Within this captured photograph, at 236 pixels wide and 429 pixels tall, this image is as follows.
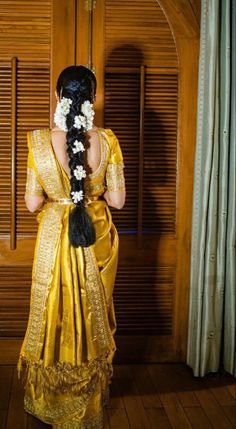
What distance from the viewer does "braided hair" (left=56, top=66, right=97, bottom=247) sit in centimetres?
263

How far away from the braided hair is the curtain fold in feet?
2.75

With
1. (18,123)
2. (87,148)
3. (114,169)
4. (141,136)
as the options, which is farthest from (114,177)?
(18,123)

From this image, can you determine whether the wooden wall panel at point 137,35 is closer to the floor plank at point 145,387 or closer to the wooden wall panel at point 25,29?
the wooden wall panel at point 25,29

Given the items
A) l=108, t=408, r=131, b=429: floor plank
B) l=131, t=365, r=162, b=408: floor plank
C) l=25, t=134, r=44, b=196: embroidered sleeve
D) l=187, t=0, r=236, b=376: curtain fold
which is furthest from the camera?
l=187, t=0, r=236, b=376: curtain fold

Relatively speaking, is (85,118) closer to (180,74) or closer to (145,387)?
(180,74)

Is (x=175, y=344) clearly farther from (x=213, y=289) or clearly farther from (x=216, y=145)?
(x=216, y=145)

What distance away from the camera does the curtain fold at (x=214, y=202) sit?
3.31m

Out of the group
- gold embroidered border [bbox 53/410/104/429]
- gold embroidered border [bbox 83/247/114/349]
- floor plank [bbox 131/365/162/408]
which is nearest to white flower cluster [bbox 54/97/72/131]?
gold embroidered border [bbox 83/247/114/349]

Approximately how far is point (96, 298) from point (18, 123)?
1066 millimetres

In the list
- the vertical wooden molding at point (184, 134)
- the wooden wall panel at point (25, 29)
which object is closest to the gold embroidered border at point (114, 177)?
the vertical wooden molding at point (184, 134)

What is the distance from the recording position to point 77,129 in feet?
8.68

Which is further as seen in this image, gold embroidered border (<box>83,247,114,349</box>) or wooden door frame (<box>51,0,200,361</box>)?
wooden door frame (<box>51,0,200,361</box>)

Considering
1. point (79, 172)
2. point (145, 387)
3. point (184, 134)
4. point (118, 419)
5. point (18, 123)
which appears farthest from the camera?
point (184, 134)

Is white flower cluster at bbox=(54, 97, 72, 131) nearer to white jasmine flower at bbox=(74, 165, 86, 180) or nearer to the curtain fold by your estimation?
white jasmine flower at bbox=(74, 165, 86, 180)
